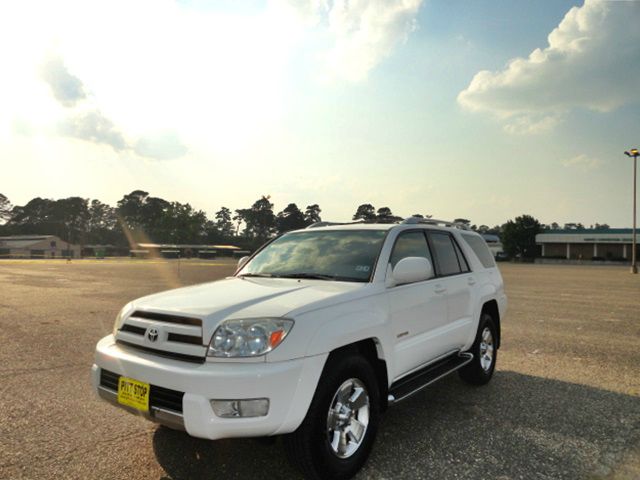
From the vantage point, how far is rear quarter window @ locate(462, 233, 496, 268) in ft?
19.1

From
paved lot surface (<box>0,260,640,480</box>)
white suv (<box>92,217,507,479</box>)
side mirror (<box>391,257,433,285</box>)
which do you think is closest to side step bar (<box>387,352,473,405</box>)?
white suv (<box>92,217,507,479</box>)

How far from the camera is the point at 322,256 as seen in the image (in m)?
4.26

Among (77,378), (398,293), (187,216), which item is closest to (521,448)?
(398,293)

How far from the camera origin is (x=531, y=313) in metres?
11.5

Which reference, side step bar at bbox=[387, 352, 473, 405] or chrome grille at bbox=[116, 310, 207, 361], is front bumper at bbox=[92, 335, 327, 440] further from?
side step bar at bbox=[387, 352, 473, 405]

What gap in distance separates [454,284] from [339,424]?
87.6 inches

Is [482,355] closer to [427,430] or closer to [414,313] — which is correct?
[427,430]


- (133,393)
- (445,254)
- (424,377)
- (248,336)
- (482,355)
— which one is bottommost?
(482,355)

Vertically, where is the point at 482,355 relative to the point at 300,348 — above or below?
below

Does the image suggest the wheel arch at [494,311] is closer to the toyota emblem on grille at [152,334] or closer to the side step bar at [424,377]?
the side step bar at [424,377]

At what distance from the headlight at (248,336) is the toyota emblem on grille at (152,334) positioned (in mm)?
490

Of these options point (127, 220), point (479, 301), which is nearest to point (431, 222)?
point (479, 301)

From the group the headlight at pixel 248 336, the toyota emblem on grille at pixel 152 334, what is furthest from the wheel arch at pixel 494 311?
the toyota emblem on grille at pixel 152 334

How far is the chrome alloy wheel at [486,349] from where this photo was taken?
17.7 ft
